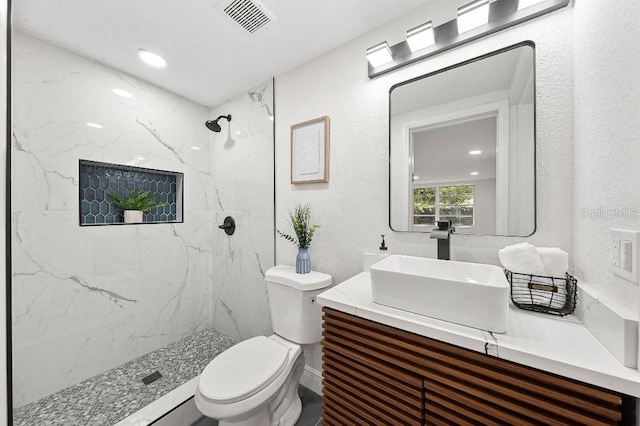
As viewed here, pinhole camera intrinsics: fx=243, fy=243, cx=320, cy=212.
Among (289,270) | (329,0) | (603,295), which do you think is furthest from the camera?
(289,270)

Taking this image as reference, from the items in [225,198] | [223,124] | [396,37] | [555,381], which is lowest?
[555,381]

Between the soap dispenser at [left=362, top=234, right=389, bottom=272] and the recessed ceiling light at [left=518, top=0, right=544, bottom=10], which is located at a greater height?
the recessed ceiling light at [left=518, top=0, right=544, bottom=10]

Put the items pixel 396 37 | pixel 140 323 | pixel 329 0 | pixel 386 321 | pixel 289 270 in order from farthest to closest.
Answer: pixel 140 323
pixel 289 270
pixel 396 37
pixel 329 0
pixel 386 321

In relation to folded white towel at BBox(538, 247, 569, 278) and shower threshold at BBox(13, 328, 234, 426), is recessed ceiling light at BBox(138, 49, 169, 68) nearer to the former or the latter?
shower threshold at BBox(13, 328, 234, 426)

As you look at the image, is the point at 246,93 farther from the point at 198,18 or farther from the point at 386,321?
the point at 386,321

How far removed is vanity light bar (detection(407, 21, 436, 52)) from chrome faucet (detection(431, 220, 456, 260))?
0.90 meters

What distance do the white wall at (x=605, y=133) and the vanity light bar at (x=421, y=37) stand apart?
1.70ft

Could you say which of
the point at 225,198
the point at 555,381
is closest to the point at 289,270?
the point at 225,198

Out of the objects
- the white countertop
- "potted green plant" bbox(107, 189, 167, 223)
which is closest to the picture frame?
the white countertop

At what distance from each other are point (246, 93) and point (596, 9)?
2063mm

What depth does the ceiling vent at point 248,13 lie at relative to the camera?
125 centimetres

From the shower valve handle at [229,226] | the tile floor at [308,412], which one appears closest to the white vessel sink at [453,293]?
the tile floor at [308,412]

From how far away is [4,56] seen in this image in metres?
0.64

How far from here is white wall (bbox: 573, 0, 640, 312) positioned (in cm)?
63
